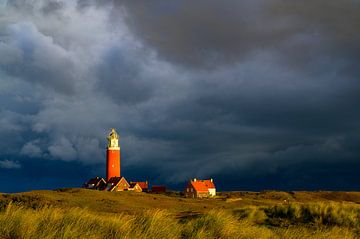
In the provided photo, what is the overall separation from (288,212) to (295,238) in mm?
14215

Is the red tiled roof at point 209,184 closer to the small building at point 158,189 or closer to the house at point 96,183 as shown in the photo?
the small building at point 158,189

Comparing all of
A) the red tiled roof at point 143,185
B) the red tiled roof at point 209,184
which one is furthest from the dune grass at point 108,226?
the red tiled roof at point 143,185

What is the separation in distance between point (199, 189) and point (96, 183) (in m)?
26.5

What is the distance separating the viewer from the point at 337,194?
3155 inches

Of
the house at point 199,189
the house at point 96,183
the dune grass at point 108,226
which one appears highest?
the house at point 96,183

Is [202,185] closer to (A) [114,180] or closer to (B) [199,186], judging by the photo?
(B) [199,186]

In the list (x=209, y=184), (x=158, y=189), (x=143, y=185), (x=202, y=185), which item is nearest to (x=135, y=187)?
(x=158, y=189)

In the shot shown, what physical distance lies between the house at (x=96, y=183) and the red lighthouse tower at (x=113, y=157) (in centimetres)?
166

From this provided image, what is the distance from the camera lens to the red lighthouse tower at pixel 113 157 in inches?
3873

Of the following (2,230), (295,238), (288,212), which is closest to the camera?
(2,230)

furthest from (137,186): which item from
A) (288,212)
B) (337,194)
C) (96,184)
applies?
(288,212)

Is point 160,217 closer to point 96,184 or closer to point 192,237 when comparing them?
point 192,237

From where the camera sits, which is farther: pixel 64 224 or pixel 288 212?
pixel 288 212

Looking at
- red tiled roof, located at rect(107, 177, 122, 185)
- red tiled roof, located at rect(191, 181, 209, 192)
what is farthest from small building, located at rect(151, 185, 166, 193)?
red tiled roof, located at rect(191, 181, 209, 192)
